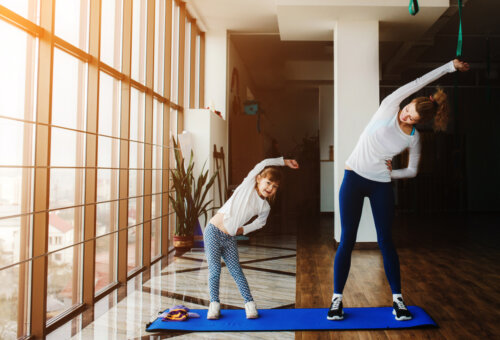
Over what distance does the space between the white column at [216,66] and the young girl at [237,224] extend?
3415 millimetres

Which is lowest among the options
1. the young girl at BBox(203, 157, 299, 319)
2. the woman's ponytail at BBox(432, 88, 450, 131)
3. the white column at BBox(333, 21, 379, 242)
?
the young girl at BBox(203, 157, 299, 319)

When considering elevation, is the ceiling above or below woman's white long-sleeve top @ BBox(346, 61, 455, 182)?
above

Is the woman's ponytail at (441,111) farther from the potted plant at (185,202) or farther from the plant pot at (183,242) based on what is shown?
the plant pot at (183,242)

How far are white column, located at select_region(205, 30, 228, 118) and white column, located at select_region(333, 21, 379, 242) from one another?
5.73ft

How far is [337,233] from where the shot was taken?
446cm

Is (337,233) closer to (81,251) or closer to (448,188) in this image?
(81,251)

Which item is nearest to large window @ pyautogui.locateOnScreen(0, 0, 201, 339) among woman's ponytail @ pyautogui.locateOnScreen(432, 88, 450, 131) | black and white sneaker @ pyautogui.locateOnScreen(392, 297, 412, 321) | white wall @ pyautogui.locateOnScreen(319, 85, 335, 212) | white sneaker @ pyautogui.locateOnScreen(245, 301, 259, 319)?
white sneaker @ pyautogui.locateOnScreen(245, 301, 259, 319)

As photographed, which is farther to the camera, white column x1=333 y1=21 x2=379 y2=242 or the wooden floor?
white column x1=333 y1=21 x2=379 y2=242

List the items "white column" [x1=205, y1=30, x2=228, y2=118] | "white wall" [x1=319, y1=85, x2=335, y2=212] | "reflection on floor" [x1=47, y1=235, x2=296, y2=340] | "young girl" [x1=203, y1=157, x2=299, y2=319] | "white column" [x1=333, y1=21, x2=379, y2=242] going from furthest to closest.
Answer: "white wall" [x1=319, y1=85, x2=335, y2=212], "white column" [x1=205, y1=30, x2=228, y2=118], "white column" [x1=333, y1=21, x2=379, y2=242], "young girl" [x1=203, y1=157, x2=299, y2=319], "reflection on floor" [x1=47, y1=235, x2=296, y2=340]

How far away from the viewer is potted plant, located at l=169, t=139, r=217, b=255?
3938 mm

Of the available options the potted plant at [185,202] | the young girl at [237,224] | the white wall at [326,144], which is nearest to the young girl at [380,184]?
the young girl at [237,224]

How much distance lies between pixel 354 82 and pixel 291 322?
312 centimetres

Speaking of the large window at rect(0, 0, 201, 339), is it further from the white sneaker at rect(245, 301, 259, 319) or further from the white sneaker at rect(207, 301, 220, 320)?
the white sneaker at rect(245, 301, 259, 319)

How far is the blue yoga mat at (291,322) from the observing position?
80.2 inches
